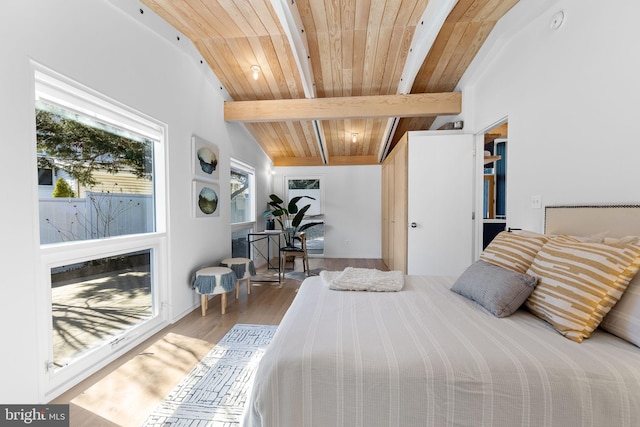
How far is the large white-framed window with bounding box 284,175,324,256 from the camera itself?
5832 millimetres

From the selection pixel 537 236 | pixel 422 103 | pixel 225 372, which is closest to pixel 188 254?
pixel 225 372

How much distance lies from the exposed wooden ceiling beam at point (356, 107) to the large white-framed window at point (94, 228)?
1.36 meters

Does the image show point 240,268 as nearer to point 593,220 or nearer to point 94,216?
point 94,216

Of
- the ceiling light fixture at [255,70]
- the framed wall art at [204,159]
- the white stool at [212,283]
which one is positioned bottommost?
the white stool at [212,283]

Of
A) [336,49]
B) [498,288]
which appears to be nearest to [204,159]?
[336,49]

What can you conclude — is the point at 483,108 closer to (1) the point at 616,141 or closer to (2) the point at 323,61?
(1) the point at 616,141

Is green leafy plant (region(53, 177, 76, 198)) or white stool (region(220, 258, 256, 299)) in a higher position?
green leafy plant (region(53, 177, 76, 198))

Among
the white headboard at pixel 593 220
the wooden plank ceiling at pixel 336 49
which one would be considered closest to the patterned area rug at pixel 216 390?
the white headboard at pixel 593 220

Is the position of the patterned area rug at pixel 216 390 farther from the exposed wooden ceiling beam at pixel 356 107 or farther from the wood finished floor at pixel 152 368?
the exposed wooden ceiling beam at pixel 356 107

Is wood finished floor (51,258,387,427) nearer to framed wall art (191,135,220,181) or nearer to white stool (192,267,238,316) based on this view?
white stool (192,267,238,316)

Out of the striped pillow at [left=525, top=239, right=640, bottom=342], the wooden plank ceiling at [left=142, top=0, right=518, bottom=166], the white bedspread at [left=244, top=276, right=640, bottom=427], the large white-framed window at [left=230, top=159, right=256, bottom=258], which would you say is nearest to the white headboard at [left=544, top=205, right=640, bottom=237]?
the striped pillow at [left=525, top=239, right=640, bottom=342]

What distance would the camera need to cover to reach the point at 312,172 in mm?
5816

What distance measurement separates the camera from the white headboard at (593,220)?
1308 mm

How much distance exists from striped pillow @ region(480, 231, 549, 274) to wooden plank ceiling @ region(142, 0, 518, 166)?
173 centimetres
